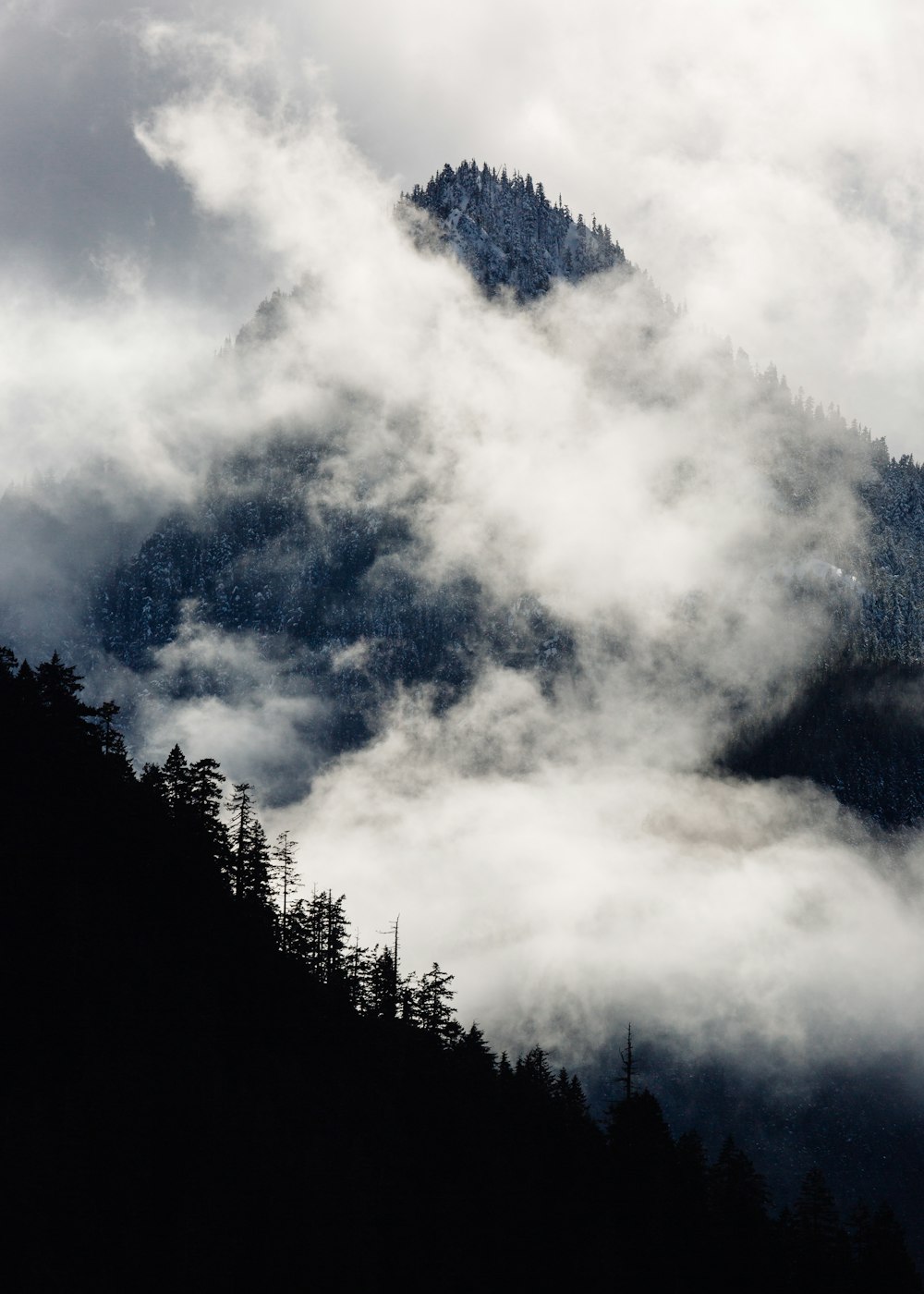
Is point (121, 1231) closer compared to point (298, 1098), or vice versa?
point (121, 1231)

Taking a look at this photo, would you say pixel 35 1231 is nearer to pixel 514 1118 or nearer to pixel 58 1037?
pixel 58 1037

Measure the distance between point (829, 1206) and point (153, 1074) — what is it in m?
44.2

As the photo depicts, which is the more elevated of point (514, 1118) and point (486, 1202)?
point (514, 1118)

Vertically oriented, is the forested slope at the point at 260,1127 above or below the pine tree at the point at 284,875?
below

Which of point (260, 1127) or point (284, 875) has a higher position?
point (284, 875)

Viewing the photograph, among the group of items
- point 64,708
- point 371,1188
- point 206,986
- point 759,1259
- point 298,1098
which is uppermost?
point 64,708

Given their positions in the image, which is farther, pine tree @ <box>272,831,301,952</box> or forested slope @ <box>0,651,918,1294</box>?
pine tree @ <box>272,831,301,952</box>

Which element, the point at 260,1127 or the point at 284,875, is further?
the point at 284,875

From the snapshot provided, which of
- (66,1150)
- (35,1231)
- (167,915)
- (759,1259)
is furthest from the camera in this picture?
(167,915)

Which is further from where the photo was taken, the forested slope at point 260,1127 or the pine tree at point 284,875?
the pine tree at point 284,875

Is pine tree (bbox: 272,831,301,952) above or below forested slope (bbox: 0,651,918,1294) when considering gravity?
above

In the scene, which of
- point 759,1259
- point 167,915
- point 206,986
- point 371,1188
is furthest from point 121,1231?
point 759,1259

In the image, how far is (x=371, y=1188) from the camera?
6819cm

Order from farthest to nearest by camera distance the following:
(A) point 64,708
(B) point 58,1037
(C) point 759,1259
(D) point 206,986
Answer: (A) point 64,708 < (D) point 206,986 < (C) point 759,1259 < (B) point 58,1037
